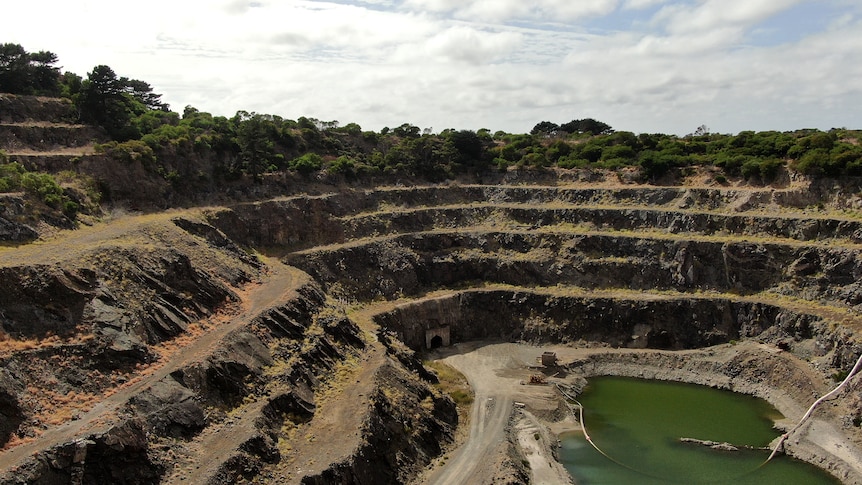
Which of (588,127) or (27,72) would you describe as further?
(588,127)

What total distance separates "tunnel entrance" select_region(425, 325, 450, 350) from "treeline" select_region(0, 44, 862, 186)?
26255 millimetres

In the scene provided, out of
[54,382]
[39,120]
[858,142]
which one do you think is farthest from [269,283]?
[858,142]

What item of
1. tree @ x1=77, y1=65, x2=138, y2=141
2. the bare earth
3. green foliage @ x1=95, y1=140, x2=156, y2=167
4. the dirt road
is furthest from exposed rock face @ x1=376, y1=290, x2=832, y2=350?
tree @ x1=77, y1=65, x2=138, y2=141

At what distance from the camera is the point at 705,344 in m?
59.2

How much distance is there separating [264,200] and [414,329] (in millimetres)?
22638

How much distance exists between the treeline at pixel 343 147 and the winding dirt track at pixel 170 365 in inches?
842

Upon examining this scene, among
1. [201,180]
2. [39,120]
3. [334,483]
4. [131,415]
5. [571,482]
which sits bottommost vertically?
[571,482]

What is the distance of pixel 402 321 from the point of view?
62594 millimetres

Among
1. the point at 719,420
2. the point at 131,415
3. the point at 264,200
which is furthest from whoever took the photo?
the point at 264,200

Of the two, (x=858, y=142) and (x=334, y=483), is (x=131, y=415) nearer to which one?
(x=334, y=483)

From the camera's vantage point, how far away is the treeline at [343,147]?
220 ft

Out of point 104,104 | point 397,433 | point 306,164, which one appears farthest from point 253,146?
point 397,433

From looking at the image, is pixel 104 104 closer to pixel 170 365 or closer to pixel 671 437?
pixel 170 365

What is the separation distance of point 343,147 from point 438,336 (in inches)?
1543
